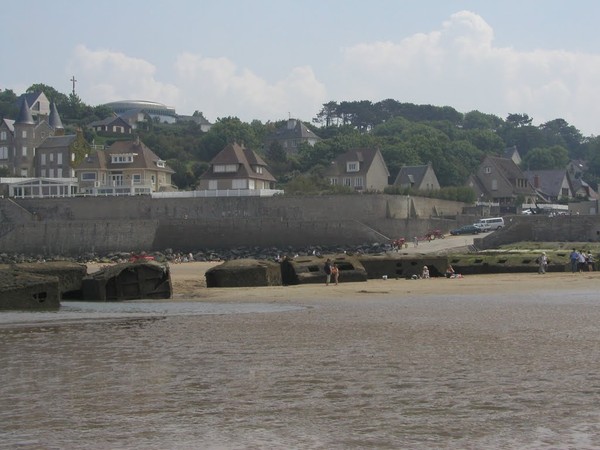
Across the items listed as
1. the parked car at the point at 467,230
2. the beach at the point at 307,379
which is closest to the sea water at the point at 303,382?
the beach at the point at 307,379

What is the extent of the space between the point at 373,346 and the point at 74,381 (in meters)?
5.67

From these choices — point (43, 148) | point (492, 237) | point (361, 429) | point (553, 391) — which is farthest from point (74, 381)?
point (43, 148)

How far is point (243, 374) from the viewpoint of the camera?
1361 centimetres

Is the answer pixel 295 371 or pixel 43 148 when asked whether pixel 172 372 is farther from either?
pixel 43 148

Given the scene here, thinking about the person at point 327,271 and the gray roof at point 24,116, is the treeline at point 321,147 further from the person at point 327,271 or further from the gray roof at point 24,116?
the person at point 327,271

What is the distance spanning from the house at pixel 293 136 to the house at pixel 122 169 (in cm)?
5606

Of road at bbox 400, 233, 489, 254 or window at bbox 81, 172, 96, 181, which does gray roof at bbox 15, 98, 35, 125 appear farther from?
road at bbox 400, 233, 489, 254

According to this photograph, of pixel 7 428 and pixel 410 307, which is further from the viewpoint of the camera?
pixel 410 307

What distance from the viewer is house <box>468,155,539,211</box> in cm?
9781

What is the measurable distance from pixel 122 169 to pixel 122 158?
52.8 inches

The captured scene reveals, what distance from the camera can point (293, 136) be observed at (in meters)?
152

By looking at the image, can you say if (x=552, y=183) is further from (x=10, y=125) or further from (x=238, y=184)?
(x=10, y=125)

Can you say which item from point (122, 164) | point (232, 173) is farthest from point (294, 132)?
point (232, 173)

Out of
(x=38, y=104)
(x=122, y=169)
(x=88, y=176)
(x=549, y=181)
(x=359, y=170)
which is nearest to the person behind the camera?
(x=122, y=169)
